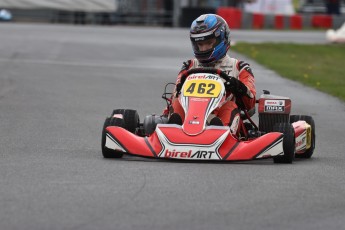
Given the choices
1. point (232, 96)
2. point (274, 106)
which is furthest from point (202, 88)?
point (274, 106)

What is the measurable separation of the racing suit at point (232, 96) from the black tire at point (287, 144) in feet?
1.61

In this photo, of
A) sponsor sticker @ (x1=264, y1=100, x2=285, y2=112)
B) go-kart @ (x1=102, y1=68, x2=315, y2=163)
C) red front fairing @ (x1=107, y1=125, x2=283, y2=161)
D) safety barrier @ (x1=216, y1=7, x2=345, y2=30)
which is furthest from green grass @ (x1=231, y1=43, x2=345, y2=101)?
safety barrier @ (x1=216, y1=7, x2=345, y2=30)

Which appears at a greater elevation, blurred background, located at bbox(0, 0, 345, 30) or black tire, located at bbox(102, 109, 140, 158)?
black tire, located at bbox(102, 109, 140, 158)

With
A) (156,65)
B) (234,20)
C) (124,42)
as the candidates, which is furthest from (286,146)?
(234,20)

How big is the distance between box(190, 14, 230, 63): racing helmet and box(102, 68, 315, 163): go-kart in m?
0.46

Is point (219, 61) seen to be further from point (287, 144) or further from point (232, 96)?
point (287, 144)

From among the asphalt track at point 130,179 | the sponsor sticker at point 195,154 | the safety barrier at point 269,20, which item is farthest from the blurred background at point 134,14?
the sponsor sticker at point 195,154

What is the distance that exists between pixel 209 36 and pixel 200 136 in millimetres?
1443

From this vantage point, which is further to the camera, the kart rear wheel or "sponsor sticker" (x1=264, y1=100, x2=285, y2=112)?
"sponsor sticker" (x1=264, y1=100, x2=285, y2=112)

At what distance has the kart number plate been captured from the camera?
372 inches

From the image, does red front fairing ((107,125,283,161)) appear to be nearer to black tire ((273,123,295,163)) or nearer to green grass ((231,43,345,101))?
black tire ((273,123,295,163))

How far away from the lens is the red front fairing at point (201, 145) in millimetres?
8938

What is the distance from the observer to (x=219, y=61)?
407 inches

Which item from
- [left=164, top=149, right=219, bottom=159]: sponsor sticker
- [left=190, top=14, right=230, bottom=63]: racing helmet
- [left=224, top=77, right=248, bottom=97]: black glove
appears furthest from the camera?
[left=190, top=14, right=230, bottom=63]: racing helmet
